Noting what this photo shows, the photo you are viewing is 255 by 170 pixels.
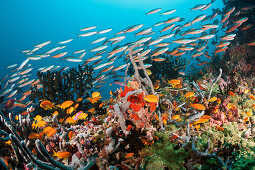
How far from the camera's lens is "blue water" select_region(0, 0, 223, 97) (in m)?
93.6

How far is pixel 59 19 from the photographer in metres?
117

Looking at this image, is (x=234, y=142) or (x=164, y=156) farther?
(x=234, y=142)

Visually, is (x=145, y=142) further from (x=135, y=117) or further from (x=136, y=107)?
(x=136, y=107)

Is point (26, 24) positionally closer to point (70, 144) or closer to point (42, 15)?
point (42, 15)

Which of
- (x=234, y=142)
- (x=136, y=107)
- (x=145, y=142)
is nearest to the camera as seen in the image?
(x=145, y=142)

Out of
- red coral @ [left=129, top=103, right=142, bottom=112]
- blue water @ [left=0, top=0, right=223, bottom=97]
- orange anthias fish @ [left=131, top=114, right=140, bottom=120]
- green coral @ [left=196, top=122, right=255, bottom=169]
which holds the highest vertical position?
blue water @ [left=0, top=0, right=223, bottom=97]

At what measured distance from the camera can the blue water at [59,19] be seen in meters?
93.6

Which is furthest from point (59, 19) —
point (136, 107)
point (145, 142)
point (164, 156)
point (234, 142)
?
point (234, 142)

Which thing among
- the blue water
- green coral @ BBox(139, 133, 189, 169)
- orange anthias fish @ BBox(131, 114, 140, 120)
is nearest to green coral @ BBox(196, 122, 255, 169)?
green coral @ BBox(139, 133, 189, 169)

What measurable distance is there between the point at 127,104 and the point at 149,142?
3.00 feet

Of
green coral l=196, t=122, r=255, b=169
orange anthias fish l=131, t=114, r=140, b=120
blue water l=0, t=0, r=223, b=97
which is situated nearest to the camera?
green coral l=196, t=122, r=255, b=169

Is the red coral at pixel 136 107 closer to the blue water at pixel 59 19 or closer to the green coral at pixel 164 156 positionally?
the green coral at pixel 164 156

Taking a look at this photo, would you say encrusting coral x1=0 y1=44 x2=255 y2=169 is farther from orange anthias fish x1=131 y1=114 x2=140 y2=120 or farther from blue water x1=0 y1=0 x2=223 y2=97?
blue water x1=0 y1=0 x2=223 y2=97

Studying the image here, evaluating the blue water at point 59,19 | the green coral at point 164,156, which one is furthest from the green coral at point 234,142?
the blue water at point 59,19
